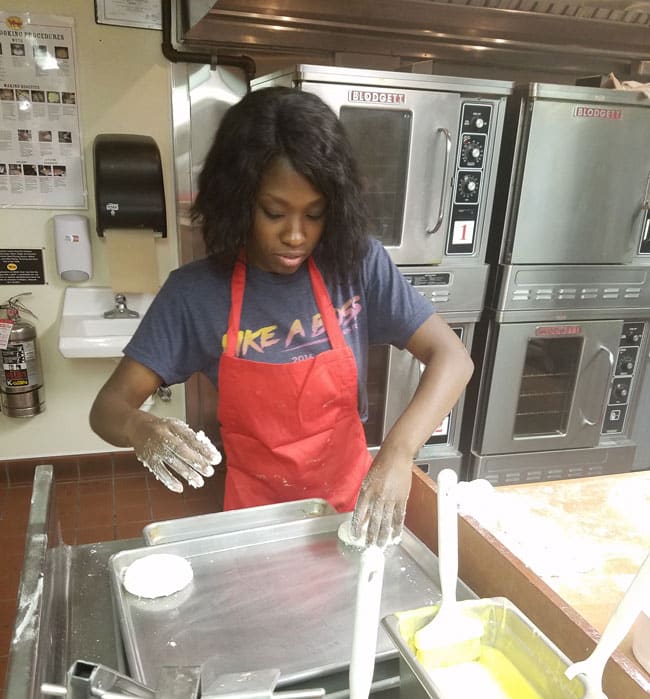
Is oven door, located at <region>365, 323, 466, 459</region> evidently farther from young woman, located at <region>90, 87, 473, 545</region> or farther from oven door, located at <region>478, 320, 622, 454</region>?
young woman, located at <region>90, 87, 473, 545</region>

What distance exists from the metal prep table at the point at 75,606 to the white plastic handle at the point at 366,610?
15 centimetres

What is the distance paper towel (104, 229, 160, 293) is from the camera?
2.48 m

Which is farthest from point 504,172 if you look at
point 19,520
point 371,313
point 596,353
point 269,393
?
point 19,520

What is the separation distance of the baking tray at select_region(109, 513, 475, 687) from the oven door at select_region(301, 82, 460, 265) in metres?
1.31

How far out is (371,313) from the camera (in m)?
1.31

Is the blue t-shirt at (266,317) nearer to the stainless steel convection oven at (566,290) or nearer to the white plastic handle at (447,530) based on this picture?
the white plastic handle at (447,530)

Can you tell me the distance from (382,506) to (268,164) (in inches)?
24.3

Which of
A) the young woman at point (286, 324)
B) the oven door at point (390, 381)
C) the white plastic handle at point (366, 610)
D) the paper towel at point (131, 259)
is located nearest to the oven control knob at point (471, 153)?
the oven door at point (390, 381)

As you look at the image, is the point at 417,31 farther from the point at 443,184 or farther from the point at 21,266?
the point at 21,266

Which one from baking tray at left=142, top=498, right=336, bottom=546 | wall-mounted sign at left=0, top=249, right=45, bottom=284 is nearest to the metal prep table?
baking tray at left=142, top=498, right=336, bottom=546

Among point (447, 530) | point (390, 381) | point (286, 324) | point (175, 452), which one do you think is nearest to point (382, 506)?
point (447, 530)

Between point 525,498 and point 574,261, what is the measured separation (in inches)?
53.0

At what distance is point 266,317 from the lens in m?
1.22

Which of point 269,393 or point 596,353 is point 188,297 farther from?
point 596,353
